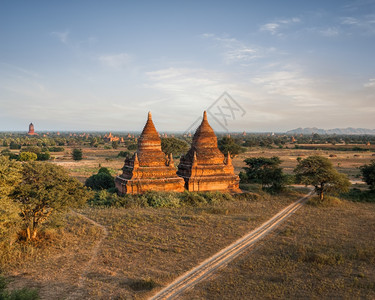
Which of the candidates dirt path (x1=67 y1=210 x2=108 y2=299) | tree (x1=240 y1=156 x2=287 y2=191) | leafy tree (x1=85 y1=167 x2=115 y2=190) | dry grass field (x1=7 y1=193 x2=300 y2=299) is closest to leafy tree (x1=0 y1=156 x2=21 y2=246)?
dry grass field (x1=7 y1=193 x2=300 y2=299)

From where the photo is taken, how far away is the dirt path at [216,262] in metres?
8.73

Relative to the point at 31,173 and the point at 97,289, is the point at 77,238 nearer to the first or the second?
the point at 31,173

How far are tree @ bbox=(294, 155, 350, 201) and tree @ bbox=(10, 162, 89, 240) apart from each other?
660 inches

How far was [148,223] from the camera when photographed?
597 inches

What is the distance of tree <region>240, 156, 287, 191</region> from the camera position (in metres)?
25.6

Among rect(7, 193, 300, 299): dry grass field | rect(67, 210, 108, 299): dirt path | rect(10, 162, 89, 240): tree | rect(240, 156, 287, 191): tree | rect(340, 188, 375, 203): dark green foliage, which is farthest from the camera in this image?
rect(240, 156, 287, 191): tree

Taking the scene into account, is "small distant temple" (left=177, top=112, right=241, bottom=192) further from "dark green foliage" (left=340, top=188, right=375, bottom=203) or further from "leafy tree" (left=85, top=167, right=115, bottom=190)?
"dark green foliage" (left=340, top=188, right=375, bottom=203)

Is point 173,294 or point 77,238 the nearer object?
point 173,294

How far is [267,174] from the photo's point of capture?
2611cm

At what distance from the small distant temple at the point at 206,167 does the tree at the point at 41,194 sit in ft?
34.3

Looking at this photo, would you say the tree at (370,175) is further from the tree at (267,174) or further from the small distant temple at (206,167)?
the small distant temple at (206,167)

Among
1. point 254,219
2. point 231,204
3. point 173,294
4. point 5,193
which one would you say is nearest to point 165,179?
point 231,204

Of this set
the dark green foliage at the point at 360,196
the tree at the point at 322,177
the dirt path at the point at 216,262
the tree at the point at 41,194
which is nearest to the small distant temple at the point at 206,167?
the tree at the point at 322,177

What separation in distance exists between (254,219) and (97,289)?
1017 cm
